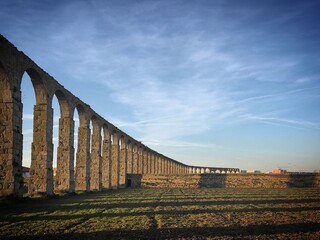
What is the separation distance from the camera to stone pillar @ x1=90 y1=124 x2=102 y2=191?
22.1 meters

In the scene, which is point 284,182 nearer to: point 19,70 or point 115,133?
point 115,133

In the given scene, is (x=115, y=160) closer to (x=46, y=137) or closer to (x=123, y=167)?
(x=123, y=167)

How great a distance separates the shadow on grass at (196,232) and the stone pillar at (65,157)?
12.2m

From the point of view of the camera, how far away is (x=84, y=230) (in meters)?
5.72

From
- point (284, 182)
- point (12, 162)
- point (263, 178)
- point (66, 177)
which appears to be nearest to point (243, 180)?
point (263, 178)

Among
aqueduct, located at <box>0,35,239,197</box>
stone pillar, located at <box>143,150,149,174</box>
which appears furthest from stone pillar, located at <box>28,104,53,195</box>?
stone pillar, located at <box>143,150,149,174</box>

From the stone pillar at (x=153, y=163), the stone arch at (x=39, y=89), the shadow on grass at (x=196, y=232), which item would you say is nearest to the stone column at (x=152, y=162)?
the stone pillar at (x=153, y=163)

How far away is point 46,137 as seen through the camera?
569 inches

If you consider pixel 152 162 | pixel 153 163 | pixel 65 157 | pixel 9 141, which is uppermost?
pixel 9 141

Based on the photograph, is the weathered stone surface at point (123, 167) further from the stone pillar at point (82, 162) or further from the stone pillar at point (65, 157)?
the stone pillar at point (65, 157)

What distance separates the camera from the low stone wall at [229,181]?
2630 centimetres

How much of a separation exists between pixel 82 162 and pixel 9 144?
27.8ft

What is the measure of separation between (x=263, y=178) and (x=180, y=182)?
294 inches

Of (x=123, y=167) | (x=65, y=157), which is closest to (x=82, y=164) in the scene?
(x=65, y=157)
